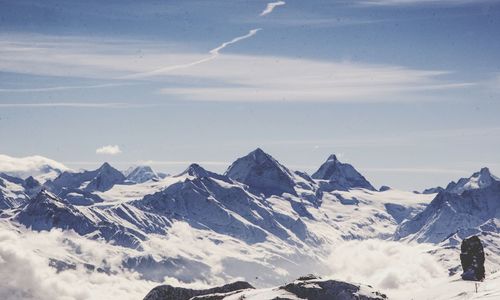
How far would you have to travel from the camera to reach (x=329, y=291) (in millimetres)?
95938

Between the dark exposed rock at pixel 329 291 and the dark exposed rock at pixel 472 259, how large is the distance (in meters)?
25.1

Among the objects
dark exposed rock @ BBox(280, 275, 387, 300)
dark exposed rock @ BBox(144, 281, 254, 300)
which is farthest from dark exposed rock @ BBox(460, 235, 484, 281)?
dark exposed rock @ BBox(144, 281, 254, 300)

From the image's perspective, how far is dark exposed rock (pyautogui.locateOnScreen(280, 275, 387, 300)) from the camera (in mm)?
95250

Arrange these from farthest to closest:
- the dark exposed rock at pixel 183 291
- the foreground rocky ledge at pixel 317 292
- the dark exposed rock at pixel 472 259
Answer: the dark exposed rock at pixel 472 259
the dark exposed rock at pixel 183 291
the foreground rocky ledge at pixel 317 292

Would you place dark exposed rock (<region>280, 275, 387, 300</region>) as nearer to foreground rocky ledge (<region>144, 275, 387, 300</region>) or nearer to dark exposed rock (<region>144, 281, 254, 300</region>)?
foreground rocky ledge (<region>144, 275, 387, 300</region>)

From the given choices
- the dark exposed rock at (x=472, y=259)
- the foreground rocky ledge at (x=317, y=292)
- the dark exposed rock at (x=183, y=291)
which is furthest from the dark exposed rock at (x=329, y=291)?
the dark exposed rock at (x=472, y=259)

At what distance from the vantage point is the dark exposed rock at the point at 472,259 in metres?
117

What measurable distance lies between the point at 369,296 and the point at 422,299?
11.7 m

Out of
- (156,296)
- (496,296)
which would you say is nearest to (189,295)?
(156,296)

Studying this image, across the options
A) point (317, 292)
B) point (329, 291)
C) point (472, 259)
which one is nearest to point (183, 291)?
point (317, 292)

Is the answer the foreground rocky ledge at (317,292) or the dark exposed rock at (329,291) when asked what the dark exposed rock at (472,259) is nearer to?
the foreground rocky ledge at (317,292)

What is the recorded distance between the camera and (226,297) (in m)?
105

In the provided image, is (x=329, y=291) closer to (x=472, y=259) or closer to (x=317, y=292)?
(x=317, y=292)

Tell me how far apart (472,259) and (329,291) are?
34.2 metres
